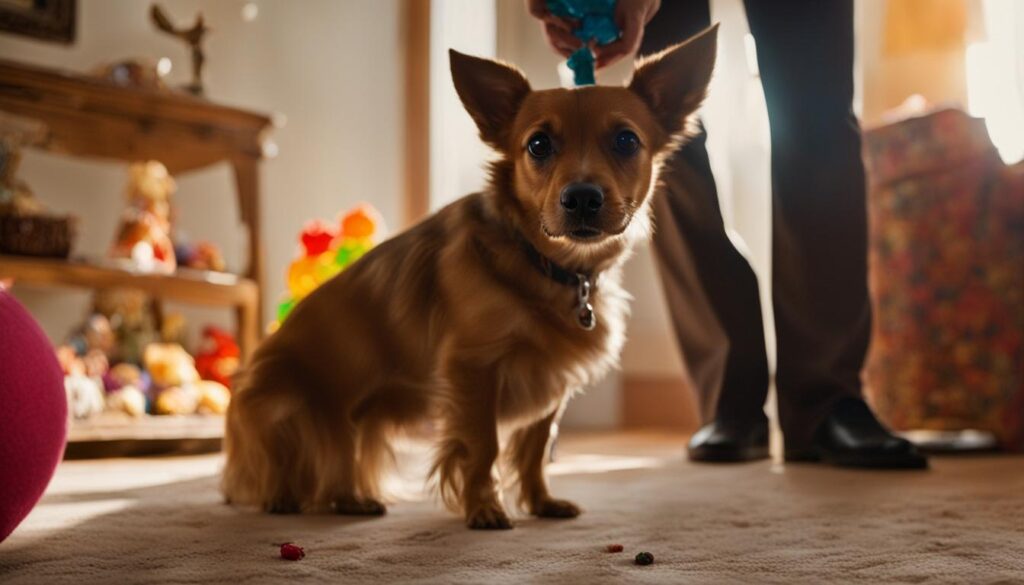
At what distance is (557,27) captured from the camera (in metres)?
1.95

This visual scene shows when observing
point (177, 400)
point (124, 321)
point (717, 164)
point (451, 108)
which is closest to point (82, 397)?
point (177, 400)

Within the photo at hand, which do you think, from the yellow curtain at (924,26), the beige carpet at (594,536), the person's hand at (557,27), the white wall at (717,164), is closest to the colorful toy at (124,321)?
the beige carpet at (594,536)

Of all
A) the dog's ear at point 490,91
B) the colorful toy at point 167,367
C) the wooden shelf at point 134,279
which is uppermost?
the dog's ear at point 490,91

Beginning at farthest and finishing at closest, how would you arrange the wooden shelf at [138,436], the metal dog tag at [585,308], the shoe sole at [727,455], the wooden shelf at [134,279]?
1. the wooden shelf at [134,279]
2. the wooden shelf at [138,436]
3. the shoe sole at [727,455]
4. the metal dog tag at [585,308]

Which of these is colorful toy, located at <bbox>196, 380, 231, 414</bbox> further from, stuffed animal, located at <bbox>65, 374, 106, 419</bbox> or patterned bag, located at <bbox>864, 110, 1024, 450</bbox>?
patterned bag, located at <bbox>864, 110, 1024, 450</bbox>

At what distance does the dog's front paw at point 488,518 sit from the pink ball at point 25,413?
0.59 m

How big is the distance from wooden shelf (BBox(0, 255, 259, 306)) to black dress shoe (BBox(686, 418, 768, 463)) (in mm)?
1613

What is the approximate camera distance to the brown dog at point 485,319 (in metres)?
1.57

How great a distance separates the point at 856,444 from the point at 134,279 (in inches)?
83.9

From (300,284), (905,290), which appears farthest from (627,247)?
(300,284)

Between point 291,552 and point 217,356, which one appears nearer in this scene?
point 291,552

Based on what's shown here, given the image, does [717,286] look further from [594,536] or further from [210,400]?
[210,400]

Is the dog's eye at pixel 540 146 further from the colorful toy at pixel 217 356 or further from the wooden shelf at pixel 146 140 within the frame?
the colorful toy at pixel 217 356

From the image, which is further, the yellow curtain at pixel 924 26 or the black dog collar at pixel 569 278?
the yellow curtain at pixel 924 26
